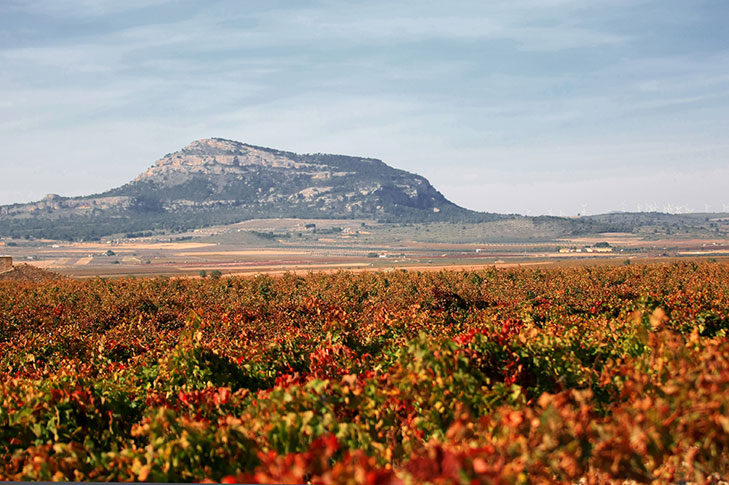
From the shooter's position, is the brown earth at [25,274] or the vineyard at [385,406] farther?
the brown earth at [25,274]

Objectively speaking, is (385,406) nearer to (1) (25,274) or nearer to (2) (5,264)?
(1) (25,274)

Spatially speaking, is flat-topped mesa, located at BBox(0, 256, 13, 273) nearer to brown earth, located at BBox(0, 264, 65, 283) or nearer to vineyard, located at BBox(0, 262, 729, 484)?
brown earth, located at BBox(0, 264, 65, 283)

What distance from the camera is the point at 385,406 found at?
20.0ft

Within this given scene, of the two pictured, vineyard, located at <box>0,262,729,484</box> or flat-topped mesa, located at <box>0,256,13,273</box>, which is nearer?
vineyard, located at <box>0,262,729,484</box>

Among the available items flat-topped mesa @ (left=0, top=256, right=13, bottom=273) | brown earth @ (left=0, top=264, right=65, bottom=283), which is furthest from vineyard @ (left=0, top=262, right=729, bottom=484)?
flat-topped mesa @ (left=0, top=256, right=13, bottom=273)

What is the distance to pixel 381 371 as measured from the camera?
7.97 meters

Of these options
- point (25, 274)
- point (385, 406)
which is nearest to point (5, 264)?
point (25, 274)

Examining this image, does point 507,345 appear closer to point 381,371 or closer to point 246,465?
point 381,371

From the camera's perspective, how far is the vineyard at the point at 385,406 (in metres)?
3.84

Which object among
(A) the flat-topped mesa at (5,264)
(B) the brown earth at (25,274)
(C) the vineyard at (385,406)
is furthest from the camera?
(A) the flat-topped mesa at (5,264)

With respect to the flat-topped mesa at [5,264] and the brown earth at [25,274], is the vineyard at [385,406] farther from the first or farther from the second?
the flat-topped mesa at [5,264]

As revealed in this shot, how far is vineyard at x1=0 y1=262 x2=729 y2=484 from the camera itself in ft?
12.6

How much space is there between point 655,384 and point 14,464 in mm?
5409

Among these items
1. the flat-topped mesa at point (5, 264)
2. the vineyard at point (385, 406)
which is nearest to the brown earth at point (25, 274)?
the flat-topped mesa at point (5, 264)
